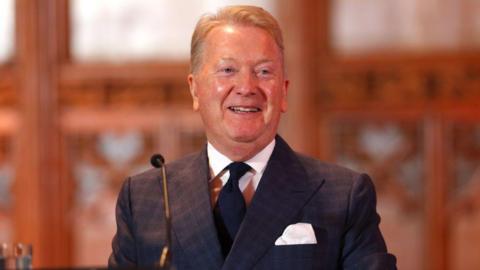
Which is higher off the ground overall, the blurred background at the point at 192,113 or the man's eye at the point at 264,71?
the man's eye at the point at 264,71

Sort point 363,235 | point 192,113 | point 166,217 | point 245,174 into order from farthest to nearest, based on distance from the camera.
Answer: point 192,113, point 245,174, point 363,235, point 166,217

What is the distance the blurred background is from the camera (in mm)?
4605

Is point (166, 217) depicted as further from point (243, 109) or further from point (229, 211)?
point (243, 109)

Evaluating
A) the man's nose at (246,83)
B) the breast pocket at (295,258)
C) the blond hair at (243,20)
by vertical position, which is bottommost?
the breast pocket at (295,258)

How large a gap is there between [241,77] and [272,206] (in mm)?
268

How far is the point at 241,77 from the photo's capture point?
6.56 ft

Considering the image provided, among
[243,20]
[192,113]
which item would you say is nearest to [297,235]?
[243,20]

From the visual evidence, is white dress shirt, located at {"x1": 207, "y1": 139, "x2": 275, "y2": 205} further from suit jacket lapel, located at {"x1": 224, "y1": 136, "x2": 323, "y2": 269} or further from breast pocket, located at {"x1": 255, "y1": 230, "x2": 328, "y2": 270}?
breast pocket, located at {"x1": 255, "y1": 230, "x2": 328, "y2": 270}

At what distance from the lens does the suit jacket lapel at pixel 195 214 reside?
6.36ft

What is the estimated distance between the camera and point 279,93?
6.72 ft

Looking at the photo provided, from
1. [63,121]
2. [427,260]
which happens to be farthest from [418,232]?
[63,121]

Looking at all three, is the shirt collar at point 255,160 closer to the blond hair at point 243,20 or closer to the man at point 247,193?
the man at point 247,193

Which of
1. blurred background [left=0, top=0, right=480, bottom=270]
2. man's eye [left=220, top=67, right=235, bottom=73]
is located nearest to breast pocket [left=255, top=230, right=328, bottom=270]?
man's eye [left=220, top=67, right=235, bottom=73]

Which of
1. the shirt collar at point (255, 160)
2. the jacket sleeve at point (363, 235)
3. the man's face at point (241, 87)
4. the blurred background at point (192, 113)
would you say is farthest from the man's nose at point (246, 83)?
the blurred background at point (192, 113)
